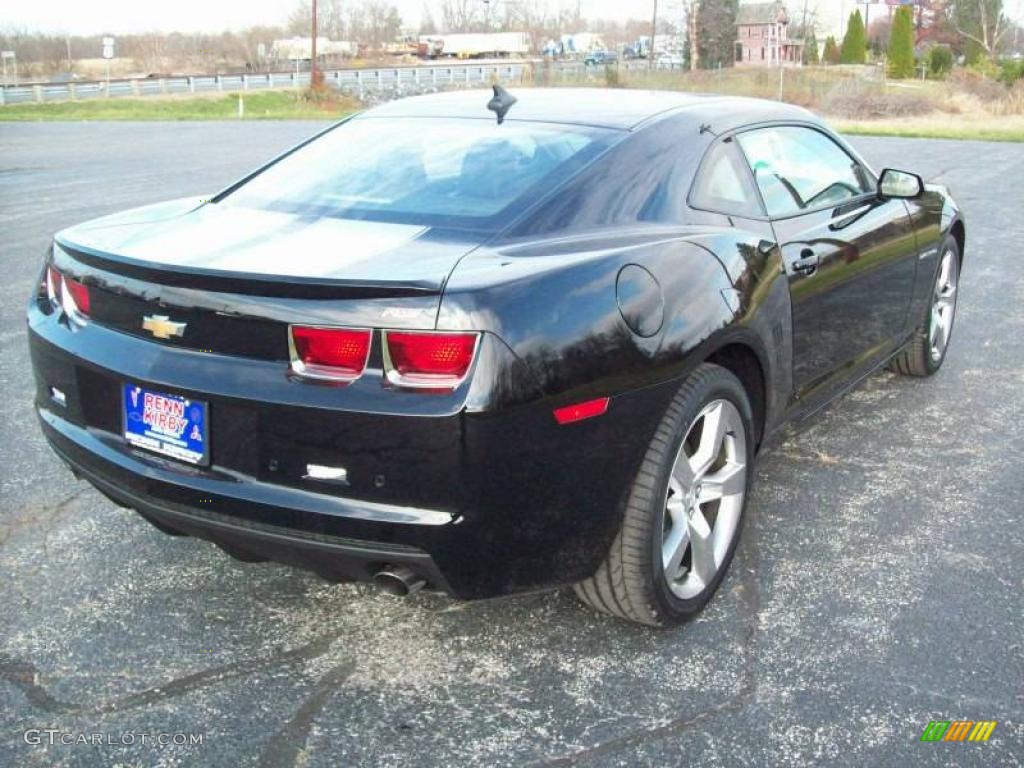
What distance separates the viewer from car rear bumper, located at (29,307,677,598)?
238 centimetres

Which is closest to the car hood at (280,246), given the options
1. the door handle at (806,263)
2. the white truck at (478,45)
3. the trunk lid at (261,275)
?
the trunk lid at (261,275)

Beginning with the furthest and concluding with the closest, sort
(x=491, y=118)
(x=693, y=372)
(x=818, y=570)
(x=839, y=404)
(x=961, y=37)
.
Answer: (x=961, y=37) < (x=839, y=404) < (x=491, y=118) < (x=818, y=570) < (x=693, y=372)

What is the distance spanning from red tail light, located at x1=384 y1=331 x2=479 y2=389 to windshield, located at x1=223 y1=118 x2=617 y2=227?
63cm

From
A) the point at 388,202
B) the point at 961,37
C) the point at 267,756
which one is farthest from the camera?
the point at 961,37

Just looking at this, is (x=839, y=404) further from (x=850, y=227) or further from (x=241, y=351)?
(x=241, y=351)

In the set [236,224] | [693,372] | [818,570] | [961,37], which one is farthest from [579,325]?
[961,37]

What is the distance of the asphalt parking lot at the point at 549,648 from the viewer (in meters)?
2.48

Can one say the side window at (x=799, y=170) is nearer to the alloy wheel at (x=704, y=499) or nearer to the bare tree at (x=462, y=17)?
the alloy wheel at (x=704, y=499)

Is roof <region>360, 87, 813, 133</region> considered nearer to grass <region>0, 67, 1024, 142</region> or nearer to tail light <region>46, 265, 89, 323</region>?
tail light <region>46, 265, 89, 323</region>

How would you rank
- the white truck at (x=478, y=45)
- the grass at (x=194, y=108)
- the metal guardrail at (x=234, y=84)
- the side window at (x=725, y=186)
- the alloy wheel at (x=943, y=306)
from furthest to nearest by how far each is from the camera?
the white truck at (x=478, y=45), the metal guardrail at (x=234, y=84), the grass at (x=194, y=108), the alloy wheel at (x=943, y=306), the side window at (x=725, y=186)

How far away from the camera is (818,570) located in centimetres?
337

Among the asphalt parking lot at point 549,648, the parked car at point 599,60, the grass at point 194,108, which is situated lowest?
the asphalt parking lot at point 549,648

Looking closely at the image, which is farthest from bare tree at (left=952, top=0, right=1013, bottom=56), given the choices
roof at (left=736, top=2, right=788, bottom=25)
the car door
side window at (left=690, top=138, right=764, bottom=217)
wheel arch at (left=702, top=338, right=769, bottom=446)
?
wheel arch at (left=702, top=338, right=769, bottom=446)

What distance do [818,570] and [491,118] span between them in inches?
73.7
